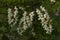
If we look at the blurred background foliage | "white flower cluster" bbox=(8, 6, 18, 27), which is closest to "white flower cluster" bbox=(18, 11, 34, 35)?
"white flower cluster" bbox=(8, 6, 18, 27)

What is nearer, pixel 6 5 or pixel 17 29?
pixel 17 29

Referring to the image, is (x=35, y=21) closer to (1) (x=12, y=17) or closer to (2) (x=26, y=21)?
(2) (x=26, y=21)

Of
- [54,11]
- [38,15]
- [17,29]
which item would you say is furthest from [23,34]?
[54,11]

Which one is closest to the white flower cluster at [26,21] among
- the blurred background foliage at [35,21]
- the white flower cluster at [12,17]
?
the white flower cluster at [12,17]

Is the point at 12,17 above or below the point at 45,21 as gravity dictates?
above

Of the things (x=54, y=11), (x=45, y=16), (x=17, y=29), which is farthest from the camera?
(x=54, y=11)

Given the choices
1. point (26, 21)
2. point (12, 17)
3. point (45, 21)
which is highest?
point (12, 17)

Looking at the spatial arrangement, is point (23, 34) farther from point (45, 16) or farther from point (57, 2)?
point (57, 2)

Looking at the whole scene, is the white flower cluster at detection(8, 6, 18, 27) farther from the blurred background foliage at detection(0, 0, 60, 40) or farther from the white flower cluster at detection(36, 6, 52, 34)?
the white flower cluster at detection(36, 6, 52, 34)

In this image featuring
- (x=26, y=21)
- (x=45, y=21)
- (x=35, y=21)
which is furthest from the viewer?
(x=35, y=21)

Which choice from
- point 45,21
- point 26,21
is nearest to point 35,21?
point 26,21

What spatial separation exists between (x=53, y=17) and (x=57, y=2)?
0.38 m

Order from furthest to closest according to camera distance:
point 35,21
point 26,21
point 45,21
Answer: point 35,21 → point 26,21 → point 45,21

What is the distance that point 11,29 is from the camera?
4590mm
